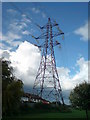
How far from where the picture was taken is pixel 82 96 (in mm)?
17891

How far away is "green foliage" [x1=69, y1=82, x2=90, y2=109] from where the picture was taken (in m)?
17.3

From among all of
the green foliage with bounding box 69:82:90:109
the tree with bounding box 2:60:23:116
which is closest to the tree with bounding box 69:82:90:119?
the green foliage with bounding box 69:82:90:109

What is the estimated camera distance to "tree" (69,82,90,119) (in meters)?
17.3

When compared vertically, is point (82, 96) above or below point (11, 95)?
below

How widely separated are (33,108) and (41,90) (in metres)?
4.36

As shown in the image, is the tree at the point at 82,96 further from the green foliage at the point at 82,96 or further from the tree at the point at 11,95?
the tree at the point at 11,95

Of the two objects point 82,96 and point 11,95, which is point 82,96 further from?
point 11,95

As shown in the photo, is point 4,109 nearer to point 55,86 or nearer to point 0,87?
point 0,87

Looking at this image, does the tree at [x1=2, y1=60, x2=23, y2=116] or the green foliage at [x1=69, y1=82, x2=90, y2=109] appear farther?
the green foliage at [x1=69, y1=82, x2=90, y2=109]

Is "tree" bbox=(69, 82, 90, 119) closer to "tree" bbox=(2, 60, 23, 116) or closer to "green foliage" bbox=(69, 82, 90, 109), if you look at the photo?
"green foliage" bbox=(69, 82, 90, 109)

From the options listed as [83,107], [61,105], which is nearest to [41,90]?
[61,105]

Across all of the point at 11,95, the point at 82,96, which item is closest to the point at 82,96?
the point at 82,96

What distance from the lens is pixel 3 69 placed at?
1761 centimetres

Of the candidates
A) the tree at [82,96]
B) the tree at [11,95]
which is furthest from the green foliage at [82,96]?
the tree at [11,95]
